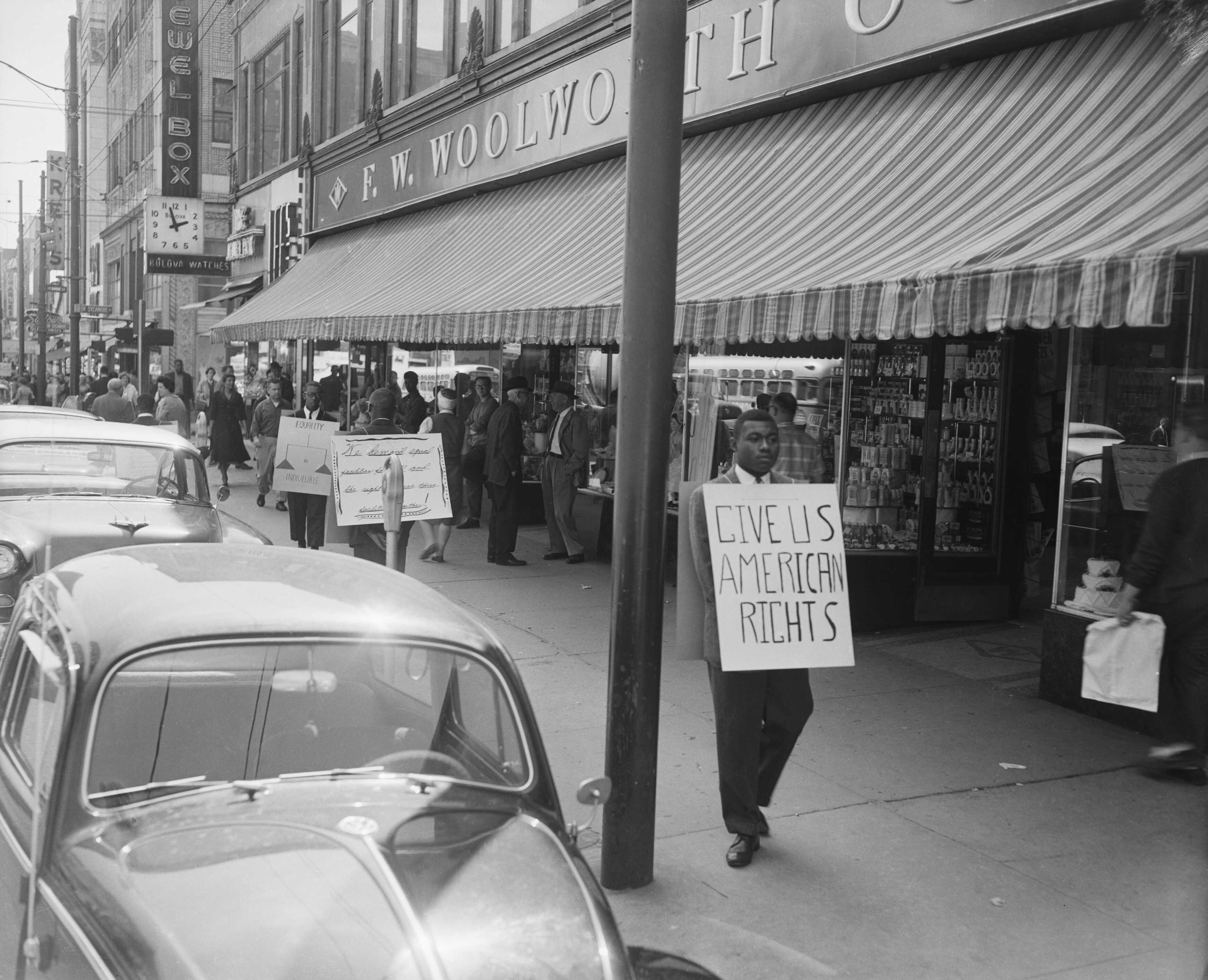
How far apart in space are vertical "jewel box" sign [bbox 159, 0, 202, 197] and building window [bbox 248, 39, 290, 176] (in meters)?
2.83

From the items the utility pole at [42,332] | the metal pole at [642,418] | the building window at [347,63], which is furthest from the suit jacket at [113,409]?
the utility pole at [42,332]

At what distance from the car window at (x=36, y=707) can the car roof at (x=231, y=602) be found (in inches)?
4.7

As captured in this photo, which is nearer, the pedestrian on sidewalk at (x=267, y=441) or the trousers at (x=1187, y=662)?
the trousers at (x=1187, y=662)

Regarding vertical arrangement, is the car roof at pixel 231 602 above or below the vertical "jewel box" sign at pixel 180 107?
below

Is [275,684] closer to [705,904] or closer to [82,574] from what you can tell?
[82,574]

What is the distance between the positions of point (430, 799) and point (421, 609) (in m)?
0.60

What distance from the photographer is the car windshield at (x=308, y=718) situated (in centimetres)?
321

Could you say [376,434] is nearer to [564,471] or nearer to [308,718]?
[564,471]

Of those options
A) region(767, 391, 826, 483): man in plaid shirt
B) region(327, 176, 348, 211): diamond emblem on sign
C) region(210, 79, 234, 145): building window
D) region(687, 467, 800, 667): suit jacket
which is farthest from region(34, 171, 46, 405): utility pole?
region(687, 467, 800, 667): suit jacket

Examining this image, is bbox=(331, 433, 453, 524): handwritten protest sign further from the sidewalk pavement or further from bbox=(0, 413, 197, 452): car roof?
bbox=(0, 413, 197, 452): car roof

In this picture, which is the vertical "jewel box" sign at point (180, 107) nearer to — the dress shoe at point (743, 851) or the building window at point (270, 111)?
the building window at point (270, 111)

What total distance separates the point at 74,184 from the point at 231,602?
31.5m

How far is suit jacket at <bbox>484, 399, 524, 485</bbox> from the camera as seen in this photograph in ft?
40.2

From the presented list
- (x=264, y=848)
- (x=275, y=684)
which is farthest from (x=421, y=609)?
(x=264, y=848)
